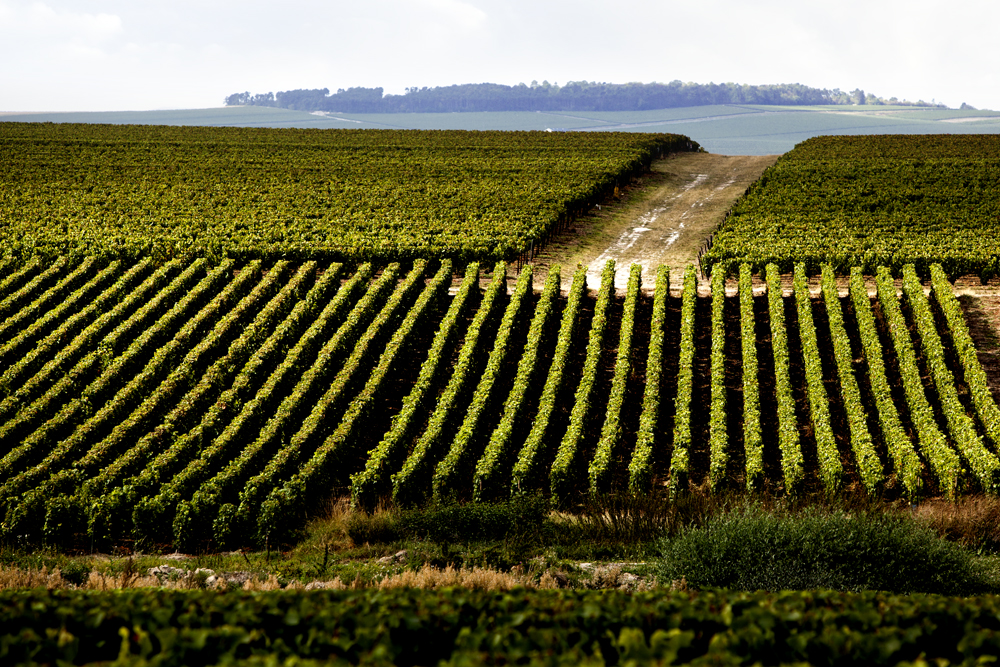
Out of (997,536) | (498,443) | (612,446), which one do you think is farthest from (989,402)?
(498,443)

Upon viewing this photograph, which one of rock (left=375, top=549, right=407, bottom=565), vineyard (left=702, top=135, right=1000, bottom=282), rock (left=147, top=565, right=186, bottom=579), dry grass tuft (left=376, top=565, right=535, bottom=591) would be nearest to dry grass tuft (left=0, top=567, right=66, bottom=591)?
rock (left=147, top=565, right=186, bottom=579)

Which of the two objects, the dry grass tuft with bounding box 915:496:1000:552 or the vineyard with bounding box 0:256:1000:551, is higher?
the vineyard with bounding box 0:256:1000:551

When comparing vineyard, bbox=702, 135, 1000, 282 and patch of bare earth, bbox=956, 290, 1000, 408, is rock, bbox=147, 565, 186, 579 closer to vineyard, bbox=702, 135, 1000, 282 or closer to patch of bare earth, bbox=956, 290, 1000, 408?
patch of bare earth, bbox=956, 290, 1000, 408

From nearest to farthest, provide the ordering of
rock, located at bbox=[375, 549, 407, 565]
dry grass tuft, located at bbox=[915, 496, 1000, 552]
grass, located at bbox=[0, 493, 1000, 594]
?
grass, located at bbox=[0, 493, 1000, 594]
rock, located at bbox=[375, 549, 407, 565]
dry grass tuft, located at bbox=[915, 496, 1000, 552]

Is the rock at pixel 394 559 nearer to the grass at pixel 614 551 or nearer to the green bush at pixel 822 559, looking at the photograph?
the grass at pixel 614 551

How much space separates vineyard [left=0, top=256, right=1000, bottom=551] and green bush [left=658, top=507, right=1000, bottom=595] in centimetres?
378

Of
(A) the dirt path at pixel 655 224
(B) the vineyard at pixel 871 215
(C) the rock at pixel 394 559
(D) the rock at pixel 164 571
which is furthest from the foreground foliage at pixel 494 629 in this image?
(B) the vineyard at pixel 871 215

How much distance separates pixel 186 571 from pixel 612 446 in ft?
35.3

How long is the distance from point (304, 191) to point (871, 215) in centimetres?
3585

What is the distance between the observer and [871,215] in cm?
4100

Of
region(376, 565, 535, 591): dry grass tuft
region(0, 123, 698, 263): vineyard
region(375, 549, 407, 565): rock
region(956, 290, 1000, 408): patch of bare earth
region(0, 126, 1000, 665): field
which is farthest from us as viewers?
region(0, 123, 698, 263): vineyard

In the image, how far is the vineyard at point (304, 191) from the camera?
36.2 m

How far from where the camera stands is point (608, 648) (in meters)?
8.50

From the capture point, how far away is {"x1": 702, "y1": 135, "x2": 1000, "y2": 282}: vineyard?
33.3 metres
